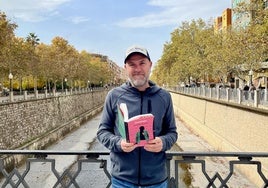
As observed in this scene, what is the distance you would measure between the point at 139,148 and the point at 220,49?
31.1 meters

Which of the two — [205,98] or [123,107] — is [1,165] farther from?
[205,98]

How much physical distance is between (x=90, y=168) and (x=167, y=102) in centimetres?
1954

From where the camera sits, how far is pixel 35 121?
29688mm

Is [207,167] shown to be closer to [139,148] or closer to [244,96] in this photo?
[244,96]

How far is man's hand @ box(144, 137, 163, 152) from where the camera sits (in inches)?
105

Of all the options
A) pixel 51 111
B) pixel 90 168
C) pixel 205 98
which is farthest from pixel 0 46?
pixel 205 98

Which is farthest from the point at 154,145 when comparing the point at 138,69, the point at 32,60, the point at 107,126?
the point at 32,60

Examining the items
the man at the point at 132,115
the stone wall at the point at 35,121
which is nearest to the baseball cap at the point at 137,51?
the man at the point at 132,115

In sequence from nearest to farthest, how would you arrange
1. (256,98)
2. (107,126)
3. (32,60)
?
(107,126), (256,98), (32,60)

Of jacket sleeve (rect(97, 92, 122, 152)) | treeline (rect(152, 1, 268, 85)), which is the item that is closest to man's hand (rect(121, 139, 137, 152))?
jacket sleeve (rect(97, 92, 122, 152))

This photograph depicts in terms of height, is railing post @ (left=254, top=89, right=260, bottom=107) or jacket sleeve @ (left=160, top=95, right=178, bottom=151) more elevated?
jacket sleeve @ (left=160, top=95, right=178, bottom=151)

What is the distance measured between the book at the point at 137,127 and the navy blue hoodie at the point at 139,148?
17 cm

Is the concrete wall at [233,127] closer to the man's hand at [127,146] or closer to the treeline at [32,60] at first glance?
the man's hand at [127,146]

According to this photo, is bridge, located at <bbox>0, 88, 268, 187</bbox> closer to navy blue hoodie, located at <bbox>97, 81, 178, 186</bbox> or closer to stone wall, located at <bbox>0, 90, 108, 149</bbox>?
stone wall, located at <bbox>0, 90, 108, 149</bbox>
